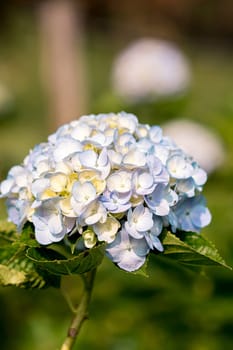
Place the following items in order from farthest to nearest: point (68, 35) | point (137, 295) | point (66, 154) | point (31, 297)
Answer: point (68, 35) → point (31, 297) → point (137, 295) → point (66, 154)

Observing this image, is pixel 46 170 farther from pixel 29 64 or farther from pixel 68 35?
pixel 29 64

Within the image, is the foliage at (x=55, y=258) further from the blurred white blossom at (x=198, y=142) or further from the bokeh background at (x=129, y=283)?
the blurred white blossom at (x=198, y=142)

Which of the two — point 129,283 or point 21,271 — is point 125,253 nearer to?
point 21,271

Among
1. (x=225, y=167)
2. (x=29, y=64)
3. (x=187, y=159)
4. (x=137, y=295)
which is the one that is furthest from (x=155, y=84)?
(x=29, y=64)

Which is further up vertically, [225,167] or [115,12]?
[115,12]

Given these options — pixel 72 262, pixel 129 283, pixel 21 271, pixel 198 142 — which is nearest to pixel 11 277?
pixel 21 271

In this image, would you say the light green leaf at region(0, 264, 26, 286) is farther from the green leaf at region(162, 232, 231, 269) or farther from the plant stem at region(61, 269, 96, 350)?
the green leaf at region(162, 232, 231, 269)

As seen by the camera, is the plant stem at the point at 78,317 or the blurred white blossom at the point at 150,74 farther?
the blurred white blossom at the point at 150,74

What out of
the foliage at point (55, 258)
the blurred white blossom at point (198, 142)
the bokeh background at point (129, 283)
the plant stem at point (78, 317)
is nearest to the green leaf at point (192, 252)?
the foliage at point (55, 258)
